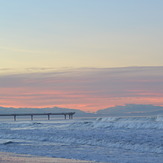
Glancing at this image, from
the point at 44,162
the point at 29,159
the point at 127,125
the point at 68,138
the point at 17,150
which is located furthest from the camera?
the point at 127,125

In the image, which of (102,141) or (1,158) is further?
(102,141)

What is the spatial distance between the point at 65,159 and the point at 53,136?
10.4 metres

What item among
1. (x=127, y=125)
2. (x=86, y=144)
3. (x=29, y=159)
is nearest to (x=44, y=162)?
(x=29, y=159)

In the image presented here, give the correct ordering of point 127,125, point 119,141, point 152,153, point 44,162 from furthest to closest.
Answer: point 127,125, point 119,141, point 152,153, point 44,162

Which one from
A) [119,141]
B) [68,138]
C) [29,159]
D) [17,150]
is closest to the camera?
[29,159]

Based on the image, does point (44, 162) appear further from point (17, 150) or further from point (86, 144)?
point (86, 144)

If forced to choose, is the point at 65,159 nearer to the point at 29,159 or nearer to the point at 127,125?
the point at 29,159

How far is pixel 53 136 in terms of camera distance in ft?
86.0

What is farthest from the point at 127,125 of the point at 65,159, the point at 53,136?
the point at 65,159

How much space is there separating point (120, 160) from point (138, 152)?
8.77 ft

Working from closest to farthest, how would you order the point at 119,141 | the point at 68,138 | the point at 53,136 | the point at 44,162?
the point at 44,162 → the point at 119,141 → the point at 68,138 → the point at 53,136

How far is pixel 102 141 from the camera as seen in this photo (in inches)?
863

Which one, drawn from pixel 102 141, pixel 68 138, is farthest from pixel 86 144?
pixel 68 138

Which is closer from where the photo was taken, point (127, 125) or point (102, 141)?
point (102, 141)
